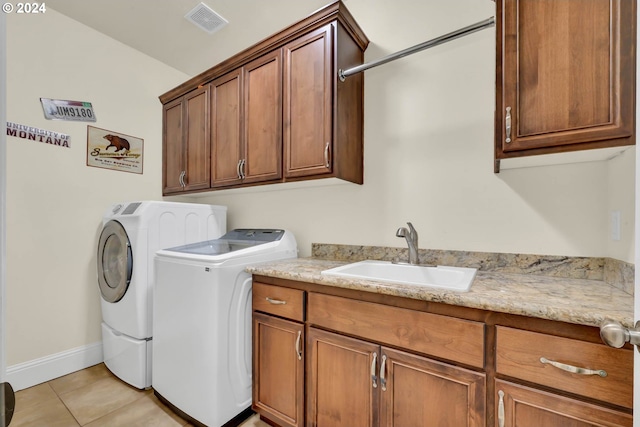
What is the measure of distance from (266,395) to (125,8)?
288cm

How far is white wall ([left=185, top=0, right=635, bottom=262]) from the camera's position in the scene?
4.28 ft

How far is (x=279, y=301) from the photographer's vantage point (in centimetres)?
149

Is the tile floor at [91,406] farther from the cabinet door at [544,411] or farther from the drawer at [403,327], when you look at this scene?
the cabinet door at [544,411]

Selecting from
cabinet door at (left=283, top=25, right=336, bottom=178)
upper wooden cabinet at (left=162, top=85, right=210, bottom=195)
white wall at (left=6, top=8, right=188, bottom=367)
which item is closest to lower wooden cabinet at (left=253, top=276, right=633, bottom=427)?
cabinet door at (left=283, top=25, right=336, bottom=178)

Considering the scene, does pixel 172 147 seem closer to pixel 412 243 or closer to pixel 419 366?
pixel 412 243

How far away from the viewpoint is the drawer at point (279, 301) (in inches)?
55.9

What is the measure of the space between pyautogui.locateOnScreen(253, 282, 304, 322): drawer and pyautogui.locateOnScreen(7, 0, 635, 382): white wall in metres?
0.66

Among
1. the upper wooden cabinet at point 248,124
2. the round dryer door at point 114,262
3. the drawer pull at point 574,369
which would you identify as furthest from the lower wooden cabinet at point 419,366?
the round dryer door at point 114,262

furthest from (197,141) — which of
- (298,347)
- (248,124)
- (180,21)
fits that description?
(298,347)

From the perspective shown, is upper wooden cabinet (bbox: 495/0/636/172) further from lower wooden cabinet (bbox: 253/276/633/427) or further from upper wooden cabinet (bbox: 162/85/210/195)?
upper wooden cabinet (bbox: 162/85/210/195)

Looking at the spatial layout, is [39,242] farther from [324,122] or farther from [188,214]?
[324,122]

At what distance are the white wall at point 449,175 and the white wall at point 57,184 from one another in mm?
1930

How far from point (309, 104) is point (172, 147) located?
5.36 feet

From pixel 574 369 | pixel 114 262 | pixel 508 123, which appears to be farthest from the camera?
pixel 114 262
